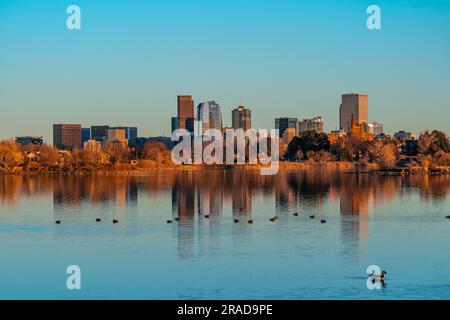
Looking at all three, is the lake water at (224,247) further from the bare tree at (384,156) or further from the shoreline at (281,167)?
the bare tree at (384,156)

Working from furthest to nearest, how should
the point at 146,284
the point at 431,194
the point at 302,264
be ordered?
the point at 431,194
the point at 302,264
the point at 146,284

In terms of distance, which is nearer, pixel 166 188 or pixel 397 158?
pixel 166 188

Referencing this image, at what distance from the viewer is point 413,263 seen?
33312 millimetres

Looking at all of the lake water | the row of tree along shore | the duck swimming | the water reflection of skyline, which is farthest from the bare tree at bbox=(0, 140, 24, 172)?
the duck swimming

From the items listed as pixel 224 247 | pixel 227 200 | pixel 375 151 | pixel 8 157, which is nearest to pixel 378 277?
pixel 224 247

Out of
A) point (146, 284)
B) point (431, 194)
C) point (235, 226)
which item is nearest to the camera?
point (146, 284)

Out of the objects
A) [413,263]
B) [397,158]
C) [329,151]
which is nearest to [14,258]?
[413,263]

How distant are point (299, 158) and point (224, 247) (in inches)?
5281

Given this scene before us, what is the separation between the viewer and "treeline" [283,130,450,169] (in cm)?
13779

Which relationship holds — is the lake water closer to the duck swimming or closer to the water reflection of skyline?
the water reflection of skyline

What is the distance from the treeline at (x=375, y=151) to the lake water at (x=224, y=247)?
7342cm

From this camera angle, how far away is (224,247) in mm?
37562

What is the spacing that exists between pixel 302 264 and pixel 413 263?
449 centimetres
